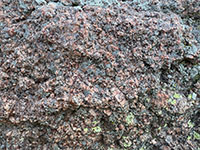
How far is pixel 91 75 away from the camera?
1.01 m

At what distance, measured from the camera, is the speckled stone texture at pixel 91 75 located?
3.27 ft

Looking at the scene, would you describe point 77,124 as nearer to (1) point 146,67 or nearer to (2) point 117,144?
(2) point 117,144

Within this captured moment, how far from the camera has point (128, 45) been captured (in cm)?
105

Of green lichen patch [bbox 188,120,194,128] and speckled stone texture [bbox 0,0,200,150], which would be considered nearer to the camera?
speckled stone texture [bbox 0,0,200,150]

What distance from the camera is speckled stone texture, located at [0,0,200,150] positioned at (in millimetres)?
997

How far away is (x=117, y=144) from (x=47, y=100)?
1.55ft

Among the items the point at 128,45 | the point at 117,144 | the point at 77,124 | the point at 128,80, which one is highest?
the point at 128,45

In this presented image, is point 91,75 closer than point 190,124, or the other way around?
point 91,75

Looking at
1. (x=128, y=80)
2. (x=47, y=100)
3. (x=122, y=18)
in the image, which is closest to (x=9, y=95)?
(x=47, y=100)

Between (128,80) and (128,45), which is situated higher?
(128,45)

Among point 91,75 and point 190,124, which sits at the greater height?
point 91,75

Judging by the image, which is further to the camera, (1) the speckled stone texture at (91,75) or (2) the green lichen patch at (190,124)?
(2) the green lichen patch at (190,124)

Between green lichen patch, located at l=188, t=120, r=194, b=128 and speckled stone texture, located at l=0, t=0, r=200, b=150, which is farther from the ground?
speckled stone texture, located at l=0, t=0, r=200, b=150

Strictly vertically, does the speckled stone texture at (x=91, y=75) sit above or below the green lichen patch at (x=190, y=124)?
above
